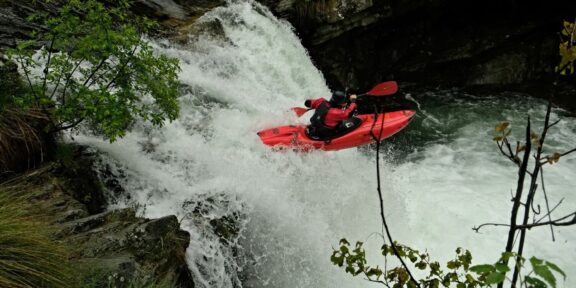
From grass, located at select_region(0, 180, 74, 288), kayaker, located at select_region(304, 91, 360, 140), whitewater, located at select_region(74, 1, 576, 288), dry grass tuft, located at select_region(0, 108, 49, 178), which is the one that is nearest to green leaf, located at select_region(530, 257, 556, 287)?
grass, located at select_region(0, 180, 74, 288)

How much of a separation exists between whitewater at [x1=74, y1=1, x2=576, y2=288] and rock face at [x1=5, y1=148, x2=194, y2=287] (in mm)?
400

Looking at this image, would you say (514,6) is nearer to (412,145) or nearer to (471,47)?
(471,47)

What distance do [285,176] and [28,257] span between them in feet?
11.2

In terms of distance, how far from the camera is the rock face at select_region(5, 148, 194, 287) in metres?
2.51

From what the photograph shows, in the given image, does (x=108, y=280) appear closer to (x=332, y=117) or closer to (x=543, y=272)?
(x=543, y=272)

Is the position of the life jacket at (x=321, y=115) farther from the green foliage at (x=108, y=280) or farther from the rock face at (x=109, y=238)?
the green foliage at (x=108, y=280)

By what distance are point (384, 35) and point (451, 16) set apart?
1648 millimetres

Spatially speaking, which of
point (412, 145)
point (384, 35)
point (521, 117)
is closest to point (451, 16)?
point (384, 35)

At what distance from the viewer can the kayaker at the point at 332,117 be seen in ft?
19.0

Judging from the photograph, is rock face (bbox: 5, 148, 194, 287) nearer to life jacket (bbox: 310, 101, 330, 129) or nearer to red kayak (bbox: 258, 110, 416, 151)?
red kayak (bbox: 258, 110, 416, 151)

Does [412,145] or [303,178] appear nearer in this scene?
[303,178]

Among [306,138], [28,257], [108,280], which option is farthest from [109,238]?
[306,138]

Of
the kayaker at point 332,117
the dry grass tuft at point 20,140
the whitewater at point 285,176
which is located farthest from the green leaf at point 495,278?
the kayaker at point 332,117

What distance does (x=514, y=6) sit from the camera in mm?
9391
